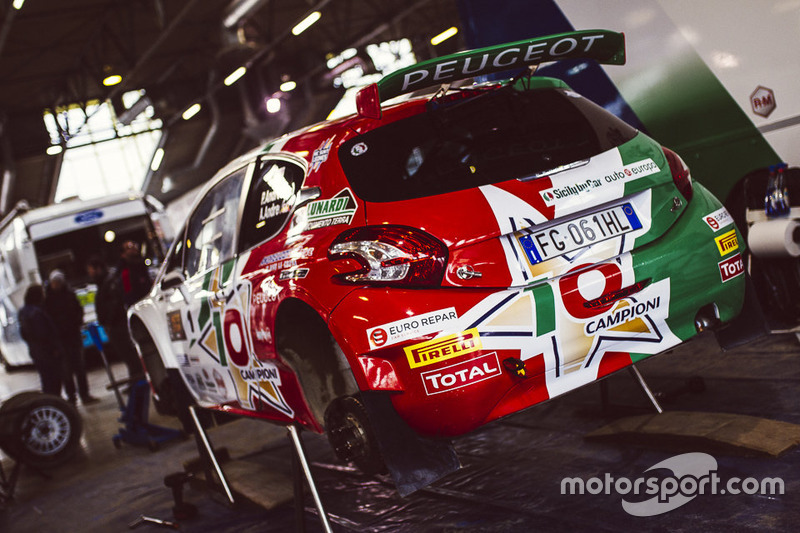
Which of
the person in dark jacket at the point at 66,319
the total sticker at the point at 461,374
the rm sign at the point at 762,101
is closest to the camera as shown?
the total sticker at the point at 461,374

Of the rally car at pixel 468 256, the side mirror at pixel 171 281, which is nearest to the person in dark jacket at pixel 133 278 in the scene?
the side mirror at pixel 171 281

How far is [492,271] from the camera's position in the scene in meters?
3.04

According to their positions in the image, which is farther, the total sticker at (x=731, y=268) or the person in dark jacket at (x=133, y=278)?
the person in dark jacket at (x=133, y=278)

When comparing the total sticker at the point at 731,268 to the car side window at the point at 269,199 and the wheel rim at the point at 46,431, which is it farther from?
the wheel rim at the point at 46,431

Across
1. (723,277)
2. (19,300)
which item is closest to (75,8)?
(19,300)

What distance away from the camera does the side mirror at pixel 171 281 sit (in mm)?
4875

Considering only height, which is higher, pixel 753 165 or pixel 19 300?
pixel 19 300

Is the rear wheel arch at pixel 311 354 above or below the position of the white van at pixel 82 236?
below

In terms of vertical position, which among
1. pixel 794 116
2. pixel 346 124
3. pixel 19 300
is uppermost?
pixel 19 300

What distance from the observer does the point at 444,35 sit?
22.9 meters

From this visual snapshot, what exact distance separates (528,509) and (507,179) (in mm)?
1462

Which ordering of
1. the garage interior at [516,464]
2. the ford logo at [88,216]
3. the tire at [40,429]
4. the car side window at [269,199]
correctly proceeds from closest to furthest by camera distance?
the garage interior at [516,464]
the car side window at [269,199]
the tire at [40,429]
the ford logo at [88,216]

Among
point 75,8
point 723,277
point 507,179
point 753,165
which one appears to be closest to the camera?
point 507,179

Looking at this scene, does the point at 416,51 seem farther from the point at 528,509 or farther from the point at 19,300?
the point at 528,509
